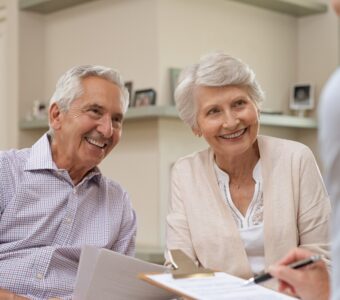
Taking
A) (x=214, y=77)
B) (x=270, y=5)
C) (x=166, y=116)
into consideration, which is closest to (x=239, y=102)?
(x=214, y=77)

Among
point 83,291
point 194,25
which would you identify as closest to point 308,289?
point 83,291

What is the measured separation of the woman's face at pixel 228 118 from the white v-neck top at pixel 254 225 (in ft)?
0.37

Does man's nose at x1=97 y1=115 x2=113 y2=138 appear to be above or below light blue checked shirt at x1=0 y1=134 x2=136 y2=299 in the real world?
above

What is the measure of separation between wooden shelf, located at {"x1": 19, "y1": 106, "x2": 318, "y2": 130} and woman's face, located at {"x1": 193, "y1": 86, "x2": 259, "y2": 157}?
1881 millimetres

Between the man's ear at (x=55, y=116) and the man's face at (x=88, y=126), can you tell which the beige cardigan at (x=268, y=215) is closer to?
the man's face at (x=88, y=126)

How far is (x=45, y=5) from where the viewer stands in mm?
4738

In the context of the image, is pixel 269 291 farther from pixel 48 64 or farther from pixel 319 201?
pixel 48 64

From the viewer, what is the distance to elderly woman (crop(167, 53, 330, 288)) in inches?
78.2

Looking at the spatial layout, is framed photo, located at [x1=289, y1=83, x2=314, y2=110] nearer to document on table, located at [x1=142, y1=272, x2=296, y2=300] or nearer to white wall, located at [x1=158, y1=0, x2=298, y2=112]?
white wall, located at [x1=158, y1=0, x2=298, y2=112]

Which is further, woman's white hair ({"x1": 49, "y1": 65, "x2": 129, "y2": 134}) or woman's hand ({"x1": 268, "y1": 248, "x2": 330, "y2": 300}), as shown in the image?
woman's white hair ({"x1": 49, "y1": 65, "x2": 129, "y2": 134})

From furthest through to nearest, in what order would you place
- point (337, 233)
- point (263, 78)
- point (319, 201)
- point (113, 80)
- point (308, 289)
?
1. point (263, 78)
2. point (113, 80)
3. point (319, 201)
4. point (308, 289)
5. point (337, 233)

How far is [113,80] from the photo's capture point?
2.17 meters

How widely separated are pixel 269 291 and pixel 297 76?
3.80 meters

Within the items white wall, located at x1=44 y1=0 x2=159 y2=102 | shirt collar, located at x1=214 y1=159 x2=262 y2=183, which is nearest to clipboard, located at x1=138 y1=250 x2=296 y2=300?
shirt collar, located at x1=214 y1=159 x2=262 y2=183
